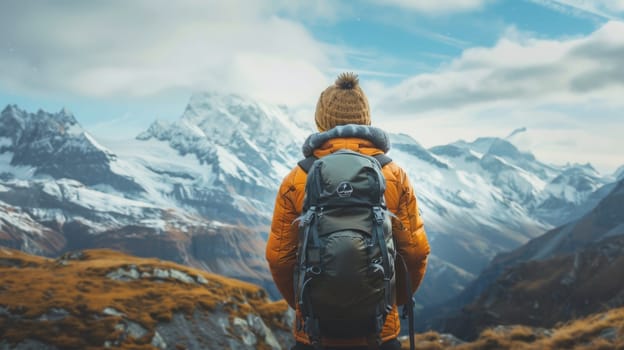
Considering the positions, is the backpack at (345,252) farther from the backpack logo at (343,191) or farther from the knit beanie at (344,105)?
the knit beanie at (344,105)

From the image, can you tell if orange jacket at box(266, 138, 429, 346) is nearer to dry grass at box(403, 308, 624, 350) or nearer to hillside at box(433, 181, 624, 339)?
dry grass at box(403, 308, 624, 350)

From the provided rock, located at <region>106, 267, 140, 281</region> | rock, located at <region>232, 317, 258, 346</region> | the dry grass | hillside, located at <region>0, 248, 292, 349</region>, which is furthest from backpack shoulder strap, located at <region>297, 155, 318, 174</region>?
rock, located at <region>106, 267, 140, 281</region>

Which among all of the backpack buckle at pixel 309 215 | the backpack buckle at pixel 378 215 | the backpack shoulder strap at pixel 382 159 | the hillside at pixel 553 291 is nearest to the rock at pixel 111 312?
the backpack buckle at pixel 309 215

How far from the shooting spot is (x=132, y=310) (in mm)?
31688

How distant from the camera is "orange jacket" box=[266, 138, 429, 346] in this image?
7.02m

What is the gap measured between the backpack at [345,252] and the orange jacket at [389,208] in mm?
500

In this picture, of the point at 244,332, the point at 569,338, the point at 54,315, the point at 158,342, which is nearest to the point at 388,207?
the point at 569,338

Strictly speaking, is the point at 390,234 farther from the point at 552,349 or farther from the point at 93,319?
the point at 93,319

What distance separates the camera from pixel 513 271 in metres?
139

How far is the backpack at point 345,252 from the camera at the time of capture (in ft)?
20.1

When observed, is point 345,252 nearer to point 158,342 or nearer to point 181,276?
point 158,342

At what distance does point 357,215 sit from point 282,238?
1.38 m

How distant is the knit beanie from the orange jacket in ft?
2.43

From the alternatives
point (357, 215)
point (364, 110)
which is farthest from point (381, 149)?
point (357, 215)
